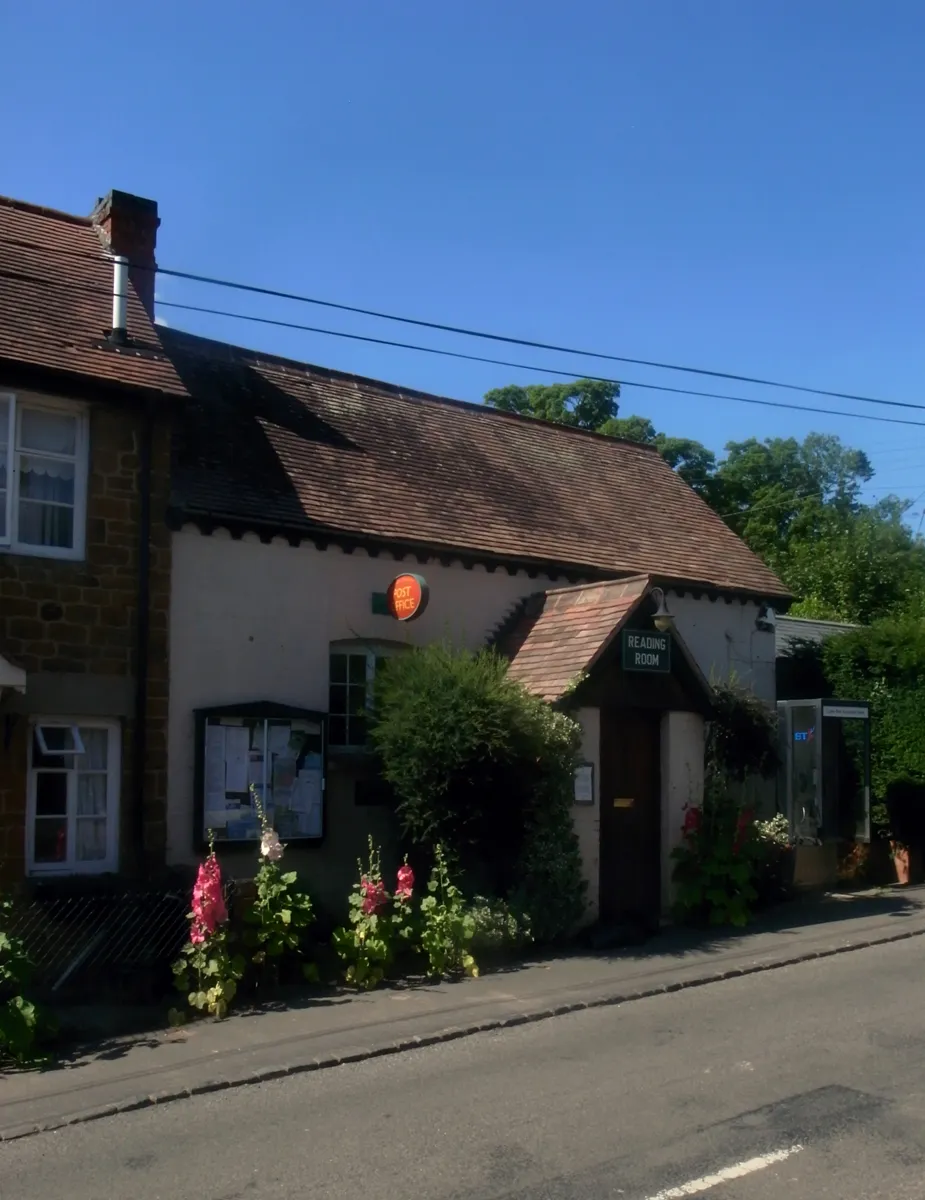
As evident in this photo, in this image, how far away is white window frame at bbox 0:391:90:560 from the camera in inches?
450

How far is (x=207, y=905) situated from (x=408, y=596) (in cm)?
457

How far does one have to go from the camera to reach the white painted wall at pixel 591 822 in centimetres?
1316

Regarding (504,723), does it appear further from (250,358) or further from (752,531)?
(752,531)

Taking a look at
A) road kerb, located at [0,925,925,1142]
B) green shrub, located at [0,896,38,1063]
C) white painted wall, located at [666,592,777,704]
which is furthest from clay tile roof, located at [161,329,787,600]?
road kerb, located at [0,925,925,1142]

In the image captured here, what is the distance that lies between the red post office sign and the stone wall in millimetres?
2606

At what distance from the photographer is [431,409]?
60.0 feet

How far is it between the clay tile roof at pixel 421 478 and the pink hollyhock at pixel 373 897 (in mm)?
4041

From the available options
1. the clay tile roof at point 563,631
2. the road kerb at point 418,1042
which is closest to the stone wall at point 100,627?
the road kerb at point 418,1042

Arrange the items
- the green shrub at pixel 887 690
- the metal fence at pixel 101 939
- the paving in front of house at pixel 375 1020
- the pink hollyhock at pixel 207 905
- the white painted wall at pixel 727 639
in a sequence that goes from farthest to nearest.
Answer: the green shrub at pixel 887 690 → the white painted wall at pixel 727 639 → the metal fence at pixel 101 939 → the pink hollyhock at pixel 207 905 → the paving in front of house at pixel 375 1020

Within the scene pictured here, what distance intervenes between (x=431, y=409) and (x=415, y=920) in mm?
8829

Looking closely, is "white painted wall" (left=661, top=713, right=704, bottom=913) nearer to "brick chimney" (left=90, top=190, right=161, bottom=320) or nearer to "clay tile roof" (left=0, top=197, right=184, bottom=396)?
"clay tile roof" (left=0, top=197, right=184, bottom=396)

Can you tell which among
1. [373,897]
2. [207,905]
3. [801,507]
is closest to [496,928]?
[373,897]

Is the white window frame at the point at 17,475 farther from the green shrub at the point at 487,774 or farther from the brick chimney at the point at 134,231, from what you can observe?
the green shrub at the point at 487,774

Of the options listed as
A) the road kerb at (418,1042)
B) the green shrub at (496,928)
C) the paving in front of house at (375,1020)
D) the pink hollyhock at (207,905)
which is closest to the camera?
the road kerb at (418,1042)
